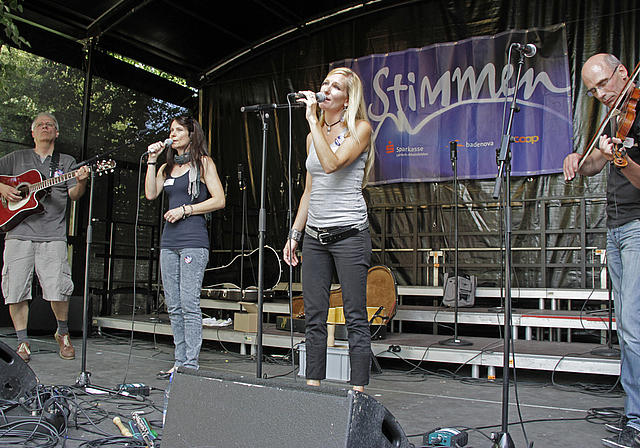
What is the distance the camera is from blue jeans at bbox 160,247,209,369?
2740mm

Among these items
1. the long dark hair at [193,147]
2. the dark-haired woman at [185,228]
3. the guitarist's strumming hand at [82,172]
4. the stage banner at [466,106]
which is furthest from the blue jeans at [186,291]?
the stage banner at [466,106]

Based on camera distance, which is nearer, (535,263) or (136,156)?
(535,263)

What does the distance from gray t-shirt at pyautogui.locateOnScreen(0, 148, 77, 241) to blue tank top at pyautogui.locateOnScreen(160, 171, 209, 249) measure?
1.43 m

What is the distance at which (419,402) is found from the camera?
278cm

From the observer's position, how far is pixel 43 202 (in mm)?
3848

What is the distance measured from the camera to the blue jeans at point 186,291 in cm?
274

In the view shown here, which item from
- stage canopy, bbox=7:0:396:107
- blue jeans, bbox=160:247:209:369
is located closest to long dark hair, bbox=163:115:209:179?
blue jeans, bbox=160:247:209:369

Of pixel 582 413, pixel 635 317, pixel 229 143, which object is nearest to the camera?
pixel 635 317

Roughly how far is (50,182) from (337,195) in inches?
107

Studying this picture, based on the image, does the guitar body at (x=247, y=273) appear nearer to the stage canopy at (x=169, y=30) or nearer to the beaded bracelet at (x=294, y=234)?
the stage canopy at (x=169, y=30)

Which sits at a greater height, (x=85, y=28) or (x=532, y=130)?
(x=85, y=28)

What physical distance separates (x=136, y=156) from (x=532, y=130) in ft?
18.6

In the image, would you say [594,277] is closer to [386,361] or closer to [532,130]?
[532,130]

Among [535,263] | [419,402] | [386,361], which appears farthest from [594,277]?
[419,402]
